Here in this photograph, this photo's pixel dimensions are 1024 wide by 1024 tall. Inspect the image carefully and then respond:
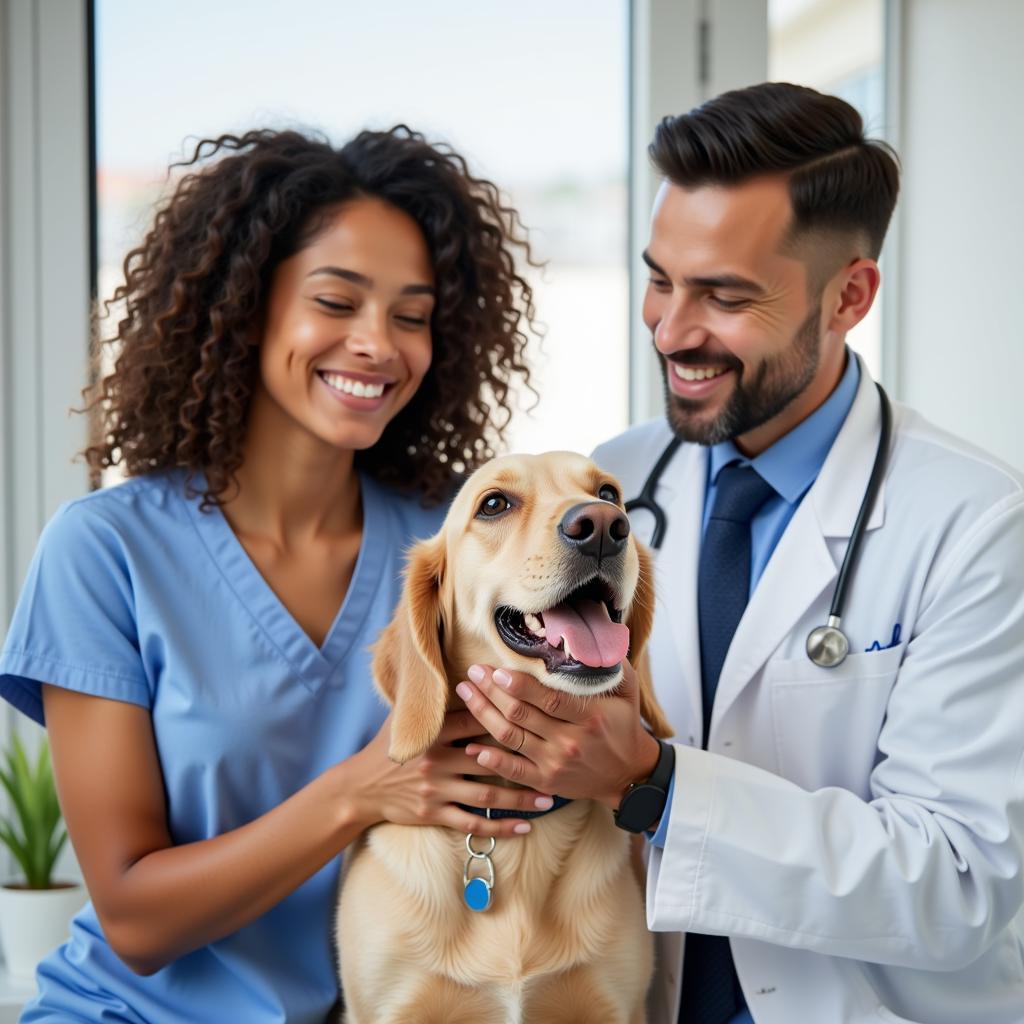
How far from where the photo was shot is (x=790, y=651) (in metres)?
1.80

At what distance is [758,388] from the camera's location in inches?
76.9

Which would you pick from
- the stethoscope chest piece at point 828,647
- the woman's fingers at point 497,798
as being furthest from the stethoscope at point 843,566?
the woman's fingers at point 497,798

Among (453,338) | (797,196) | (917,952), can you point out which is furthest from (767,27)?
(917,952)

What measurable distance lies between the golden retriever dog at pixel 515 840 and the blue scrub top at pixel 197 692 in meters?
0.17

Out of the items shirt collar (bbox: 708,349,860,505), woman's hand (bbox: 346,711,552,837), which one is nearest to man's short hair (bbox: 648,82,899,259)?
shirt collar (bbox: 708,349,860,505)

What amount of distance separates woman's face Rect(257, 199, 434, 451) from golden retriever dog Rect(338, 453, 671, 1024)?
1.07ft

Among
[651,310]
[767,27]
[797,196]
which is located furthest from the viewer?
[767,27]

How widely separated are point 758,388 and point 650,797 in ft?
2.40

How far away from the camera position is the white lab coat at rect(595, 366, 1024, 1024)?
62.6 inches

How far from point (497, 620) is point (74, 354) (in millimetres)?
1445

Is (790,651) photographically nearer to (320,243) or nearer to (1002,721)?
(1002,721)

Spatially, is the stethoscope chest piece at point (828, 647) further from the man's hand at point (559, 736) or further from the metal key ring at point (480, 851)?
the metal key ring at point (480, 851)

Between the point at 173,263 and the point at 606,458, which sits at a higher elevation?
the point at 173,263

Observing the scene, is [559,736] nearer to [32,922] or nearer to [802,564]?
[802,564]
